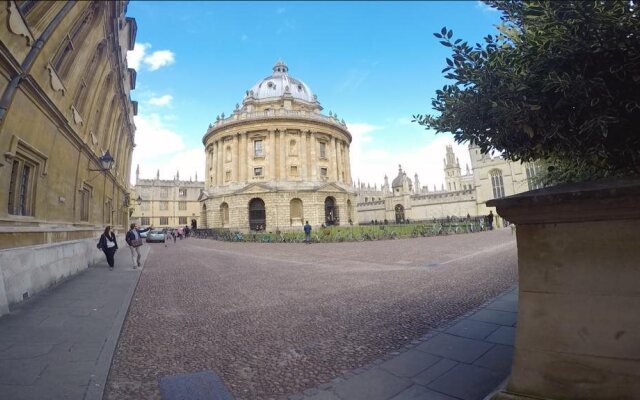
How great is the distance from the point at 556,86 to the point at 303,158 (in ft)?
129

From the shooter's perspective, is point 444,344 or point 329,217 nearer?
point 444,344

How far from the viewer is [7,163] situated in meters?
6.63

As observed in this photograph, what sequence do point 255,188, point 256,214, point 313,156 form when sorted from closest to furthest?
point 255,188 < point 256,214 < point 313,156

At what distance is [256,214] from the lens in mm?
40844

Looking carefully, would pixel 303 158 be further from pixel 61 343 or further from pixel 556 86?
pixel 556 86

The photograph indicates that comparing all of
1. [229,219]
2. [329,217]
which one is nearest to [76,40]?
[229,219]

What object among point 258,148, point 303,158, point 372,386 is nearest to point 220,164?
point 258,148

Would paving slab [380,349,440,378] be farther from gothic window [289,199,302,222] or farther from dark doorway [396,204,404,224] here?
dark doorway [396,204,404,224]

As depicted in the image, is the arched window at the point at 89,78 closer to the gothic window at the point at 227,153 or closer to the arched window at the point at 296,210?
the arched window at the point at 296,210

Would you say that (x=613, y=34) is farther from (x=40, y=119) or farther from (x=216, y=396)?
(x=40, y=119)

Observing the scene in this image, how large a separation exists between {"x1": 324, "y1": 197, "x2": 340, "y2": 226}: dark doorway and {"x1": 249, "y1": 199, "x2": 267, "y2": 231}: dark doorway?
819 centimetres

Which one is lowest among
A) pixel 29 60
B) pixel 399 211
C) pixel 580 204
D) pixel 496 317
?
pixel 496 317

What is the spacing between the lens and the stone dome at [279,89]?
50.5 meters

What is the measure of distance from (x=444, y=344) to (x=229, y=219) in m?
38.7
